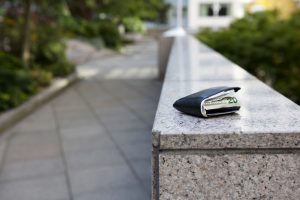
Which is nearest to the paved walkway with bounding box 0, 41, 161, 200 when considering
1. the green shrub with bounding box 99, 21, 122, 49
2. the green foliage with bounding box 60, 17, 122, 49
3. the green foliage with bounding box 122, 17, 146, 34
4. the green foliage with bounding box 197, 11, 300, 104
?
the green foliage with bounding box 197, 11, 300, 104

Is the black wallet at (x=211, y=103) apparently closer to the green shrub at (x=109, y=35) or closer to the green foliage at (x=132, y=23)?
the green shrub at (x=109, y=35)

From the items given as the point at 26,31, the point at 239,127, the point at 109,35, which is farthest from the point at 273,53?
the point at 109,35

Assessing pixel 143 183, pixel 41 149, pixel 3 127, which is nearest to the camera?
pixel 143 183

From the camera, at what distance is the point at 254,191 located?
190cm

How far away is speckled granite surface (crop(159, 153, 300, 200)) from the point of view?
187 centimetres

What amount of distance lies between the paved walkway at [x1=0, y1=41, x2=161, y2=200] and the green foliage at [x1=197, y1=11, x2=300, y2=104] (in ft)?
6.47

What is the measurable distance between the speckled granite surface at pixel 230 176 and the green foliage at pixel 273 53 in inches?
224

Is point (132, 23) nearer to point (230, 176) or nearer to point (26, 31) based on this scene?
point (26, 31)

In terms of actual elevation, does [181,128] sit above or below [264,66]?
above

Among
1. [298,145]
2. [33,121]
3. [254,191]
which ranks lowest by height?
[33,121]

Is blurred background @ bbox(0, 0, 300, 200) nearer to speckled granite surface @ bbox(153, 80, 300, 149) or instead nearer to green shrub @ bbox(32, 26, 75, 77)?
green shrub @ bbox(32, 26, 75, 77)

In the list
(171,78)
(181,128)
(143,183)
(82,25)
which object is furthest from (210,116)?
(82,25)

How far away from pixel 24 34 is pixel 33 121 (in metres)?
3.46

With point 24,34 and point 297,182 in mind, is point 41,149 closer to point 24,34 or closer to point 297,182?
point 297,182
